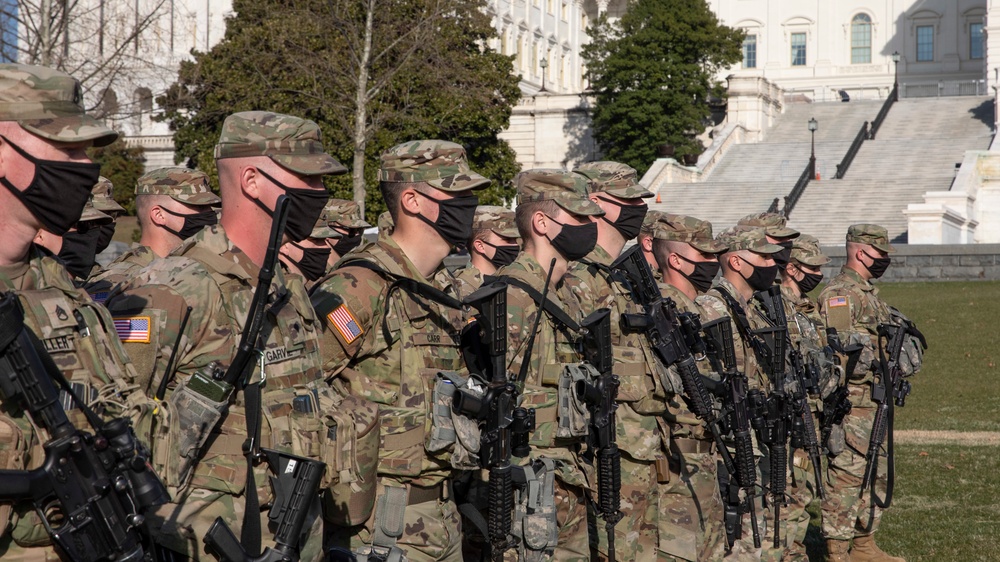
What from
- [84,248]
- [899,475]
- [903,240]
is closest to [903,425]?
[899,475]

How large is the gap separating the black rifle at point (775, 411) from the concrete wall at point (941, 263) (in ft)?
66.7

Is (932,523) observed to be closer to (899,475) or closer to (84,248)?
(899,475)

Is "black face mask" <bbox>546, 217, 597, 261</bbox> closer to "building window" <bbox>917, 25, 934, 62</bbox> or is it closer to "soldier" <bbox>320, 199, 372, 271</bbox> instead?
"soldier" <bbox>320, 199, 372, 271</bbox>

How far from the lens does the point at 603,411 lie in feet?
21.1

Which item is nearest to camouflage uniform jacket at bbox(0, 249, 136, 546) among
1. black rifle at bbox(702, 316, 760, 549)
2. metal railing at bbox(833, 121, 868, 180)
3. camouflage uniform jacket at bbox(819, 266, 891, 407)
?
black rifle at bbox(702, 316, 760, 549)

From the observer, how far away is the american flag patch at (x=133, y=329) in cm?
384

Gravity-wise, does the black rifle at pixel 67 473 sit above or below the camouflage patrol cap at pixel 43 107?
below

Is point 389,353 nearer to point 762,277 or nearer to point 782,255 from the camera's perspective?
point 762,277

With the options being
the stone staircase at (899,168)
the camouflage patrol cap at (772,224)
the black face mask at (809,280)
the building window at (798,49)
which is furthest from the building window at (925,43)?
the camouflage patrol cap at (772,224)

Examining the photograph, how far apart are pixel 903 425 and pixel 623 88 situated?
130ft

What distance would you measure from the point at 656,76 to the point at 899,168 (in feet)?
38.2

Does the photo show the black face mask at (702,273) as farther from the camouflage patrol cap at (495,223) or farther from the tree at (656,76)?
the tree at (656,76)

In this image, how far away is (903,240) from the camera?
3697 cm

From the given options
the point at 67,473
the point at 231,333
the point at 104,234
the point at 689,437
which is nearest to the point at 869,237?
the point at 689,437
